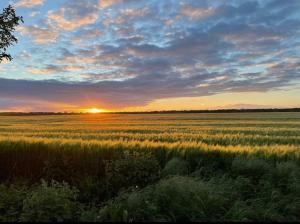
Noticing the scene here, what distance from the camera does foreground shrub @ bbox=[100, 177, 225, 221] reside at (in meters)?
7.94

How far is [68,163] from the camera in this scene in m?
12.0

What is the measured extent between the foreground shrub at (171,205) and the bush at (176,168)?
2.31 m

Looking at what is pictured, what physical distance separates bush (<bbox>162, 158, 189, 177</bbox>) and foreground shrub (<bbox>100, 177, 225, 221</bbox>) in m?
2.31

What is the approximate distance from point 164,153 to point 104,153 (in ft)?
7.08

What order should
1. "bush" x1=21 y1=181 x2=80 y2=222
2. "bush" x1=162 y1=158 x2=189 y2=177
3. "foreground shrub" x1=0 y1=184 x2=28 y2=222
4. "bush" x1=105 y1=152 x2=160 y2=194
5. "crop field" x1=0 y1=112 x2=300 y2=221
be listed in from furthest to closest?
"bush" x1=162 y1=158 x2=189 y2=177 → "bush" x1=105 y1=152 x2=160 y2=194 → "foreground shrub" x1=0 y1=184 x2=28 y2=222 → "crop field" x1=0 y1=112 x2=300 y2=221 → "bush" x1=21 y1=181 x2=80 y2=222

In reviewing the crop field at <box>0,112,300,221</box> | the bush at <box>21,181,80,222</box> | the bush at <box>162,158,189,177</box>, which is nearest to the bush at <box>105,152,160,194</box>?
the crop field at <box>0,112,300,221</box>

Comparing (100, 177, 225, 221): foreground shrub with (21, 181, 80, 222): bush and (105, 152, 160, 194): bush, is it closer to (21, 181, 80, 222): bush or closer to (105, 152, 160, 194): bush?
(21, 181, 80, 222): bush

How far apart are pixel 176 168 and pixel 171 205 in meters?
3.21

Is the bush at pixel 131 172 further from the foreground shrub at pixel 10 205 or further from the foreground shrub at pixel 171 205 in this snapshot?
the foreground shrub at pixel 10 205

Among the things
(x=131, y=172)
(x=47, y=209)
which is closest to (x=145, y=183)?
(x=131, y=172)

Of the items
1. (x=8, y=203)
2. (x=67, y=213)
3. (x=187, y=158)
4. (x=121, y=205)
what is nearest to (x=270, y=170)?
(x=187, y=158)

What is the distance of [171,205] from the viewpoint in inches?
326

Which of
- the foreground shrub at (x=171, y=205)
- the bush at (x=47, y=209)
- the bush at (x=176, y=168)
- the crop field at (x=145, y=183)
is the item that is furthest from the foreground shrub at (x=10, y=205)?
the bush at (x=176, y=168)

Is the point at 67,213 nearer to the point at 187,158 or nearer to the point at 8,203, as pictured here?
the point at 8,203
